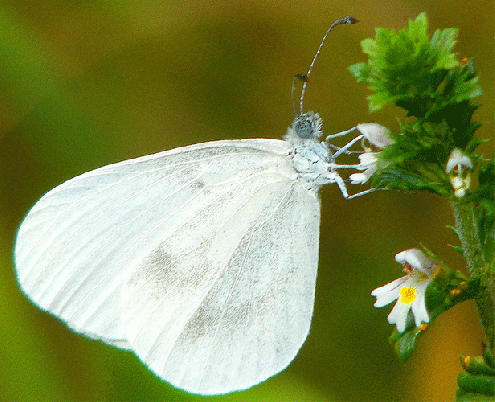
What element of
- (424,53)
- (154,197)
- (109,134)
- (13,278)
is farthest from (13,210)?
(424,53)

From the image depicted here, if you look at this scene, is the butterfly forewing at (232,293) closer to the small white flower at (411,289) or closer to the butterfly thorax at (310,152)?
the butterfly thorax at (310,152)

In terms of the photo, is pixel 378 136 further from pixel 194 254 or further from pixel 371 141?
pixel 194 254

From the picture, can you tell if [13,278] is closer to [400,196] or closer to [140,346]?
[140,346]

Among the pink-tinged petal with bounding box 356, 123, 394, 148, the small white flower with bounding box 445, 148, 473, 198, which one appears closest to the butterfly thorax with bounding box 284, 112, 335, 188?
the pink-tinged petal with bounding box 356, 123, 394, 148

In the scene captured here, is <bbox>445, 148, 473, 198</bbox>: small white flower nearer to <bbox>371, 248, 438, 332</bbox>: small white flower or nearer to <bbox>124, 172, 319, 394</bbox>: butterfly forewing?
<bbox>371, 248, 438, 332</bbox>: small white flower

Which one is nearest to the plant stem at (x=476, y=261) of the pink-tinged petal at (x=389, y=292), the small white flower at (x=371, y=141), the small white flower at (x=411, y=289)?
the small white flower at (x=411, y=289)

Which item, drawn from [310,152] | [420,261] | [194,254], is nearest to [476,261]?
[420,261]
